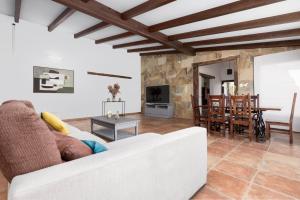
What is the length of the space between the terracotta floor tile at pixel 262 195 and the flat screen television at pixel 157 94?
5.33m

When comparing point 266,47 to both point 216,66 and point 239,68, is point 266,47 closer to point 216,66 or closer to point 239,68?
point 239,68

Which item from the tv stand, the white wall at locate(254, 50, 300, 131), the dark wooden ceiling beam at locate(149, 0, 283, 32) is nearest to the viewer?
the dark wooden ceiling beam at locate(149, 0, 283, 32)

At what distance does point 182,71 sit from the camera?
256 inches

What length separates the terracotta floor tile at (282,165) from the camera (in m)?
1.88

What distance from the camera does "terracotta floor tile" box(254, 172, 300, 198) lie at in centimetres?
154

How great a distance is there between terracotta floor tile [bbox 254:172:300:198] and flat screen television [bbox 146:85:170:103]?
16.8 feet

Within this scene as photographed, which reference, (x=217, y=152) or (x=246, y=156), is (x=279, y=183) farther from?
(x=217, y=152)

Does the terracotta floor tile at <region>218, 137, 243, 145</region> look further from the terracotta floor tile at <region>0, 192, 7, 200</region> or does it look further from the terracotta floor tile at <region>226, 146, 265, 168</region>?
the terracotta floor tile at <region>0, 192, 7, 200</region>

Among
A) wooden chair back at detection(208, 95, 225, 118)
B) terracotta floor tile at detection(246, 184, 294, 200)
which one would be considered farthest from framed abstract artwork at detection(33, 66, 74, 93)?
terracotta floor tile at detection(246, 184, 294, 200)

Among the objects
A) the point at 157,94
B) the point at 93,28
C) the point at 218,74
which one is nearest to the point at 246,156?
the point at 93,28

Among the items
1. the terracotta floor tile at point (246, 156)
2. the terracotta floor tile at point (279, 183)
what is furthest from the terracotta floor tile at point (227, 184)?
the terracotta floor tile at point (246, 156)

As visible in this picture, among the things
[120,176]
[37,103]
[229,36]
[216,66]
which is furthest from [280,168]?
[216,66]

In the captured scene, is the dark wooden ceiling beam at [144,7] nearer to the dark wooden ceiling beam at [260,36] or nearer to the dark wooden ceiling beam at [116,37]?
the dark wooden ceiling beam at [116,37]

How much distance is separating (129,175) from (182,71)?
6.04m
